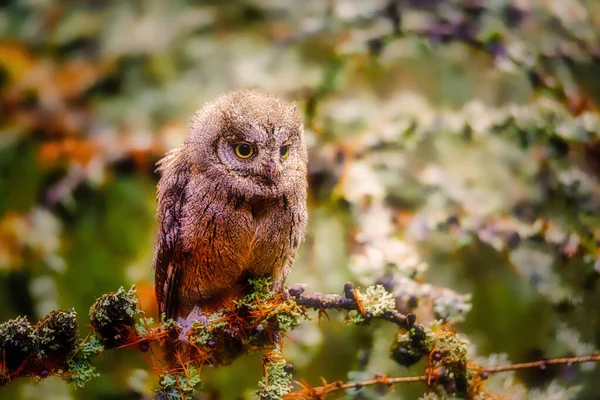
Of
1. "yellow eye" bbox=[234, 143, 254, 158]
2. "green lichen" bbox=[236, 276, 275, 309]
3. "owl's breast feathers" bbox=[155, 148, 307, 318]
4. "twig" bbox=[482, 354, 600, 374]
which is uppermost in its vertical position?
"yellow eye" bbox=[234, 143, 254, 158]

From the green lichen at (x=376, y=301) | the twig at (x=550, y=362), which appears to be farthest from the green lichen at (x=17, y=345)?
the twig at (x=550, y=362)

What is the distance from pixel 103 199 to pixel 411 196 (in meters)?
1.12

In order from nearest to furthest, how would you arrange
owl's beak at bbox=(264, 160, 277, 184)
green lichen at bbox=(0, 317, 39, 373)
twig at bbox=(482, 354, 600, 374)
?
green lichen at bbox=(0, 317, 39, 373) → owl's beak at bbox=(264, 160, 277, 184) → twig at bbox=(482, 354, 600, 374)

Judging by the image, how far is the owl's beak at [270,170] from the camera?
0.96m

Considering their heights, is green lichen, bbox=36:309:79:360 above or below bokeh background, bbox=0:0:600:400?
below

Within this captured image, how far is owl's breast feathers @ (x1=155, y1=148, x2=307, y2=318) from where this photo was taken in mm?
1030

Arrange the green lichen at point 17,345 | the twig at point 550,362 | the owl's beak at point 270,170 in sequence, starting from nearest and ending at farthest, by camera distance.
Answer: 1. the green lichen at point 17,345
2. the owl's beak at point 270,170
3. the twig at point 550,362

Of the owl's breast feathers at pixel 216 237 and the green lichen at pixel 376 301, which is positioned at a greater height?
the owl's breast feathers at pixel 216 237

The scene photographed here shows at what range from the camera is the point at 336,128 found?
72.8 inches

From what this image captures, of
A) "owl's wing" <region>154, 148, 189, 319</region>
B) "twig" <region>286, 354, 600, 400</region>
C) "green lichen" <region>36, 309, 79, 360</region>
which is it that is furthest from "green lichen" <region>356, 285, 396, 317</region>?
"green lichen" <region>36, 309, 79, 360</region>

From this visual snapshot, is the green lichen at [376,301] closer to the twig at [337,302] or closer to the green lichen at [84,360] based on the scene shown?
the twig at [337,302]

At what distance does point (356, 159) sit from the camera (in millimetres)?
1758

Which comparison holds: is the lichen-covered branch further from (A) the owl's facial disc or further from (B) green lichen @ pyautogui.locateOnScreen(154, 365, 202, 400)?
(A) the owl's facial disc

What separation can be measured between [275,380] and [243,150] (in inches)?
16.6
